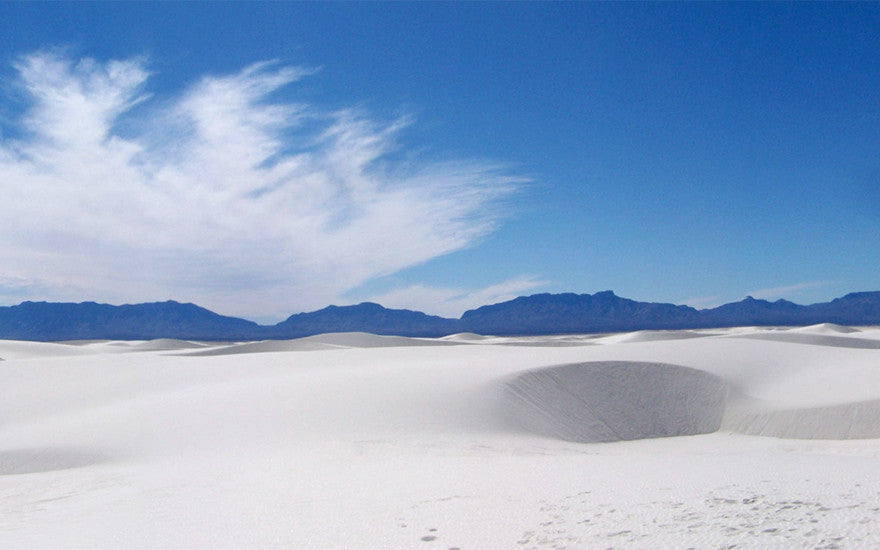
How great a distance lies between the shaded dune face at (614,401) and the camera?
17688 mm

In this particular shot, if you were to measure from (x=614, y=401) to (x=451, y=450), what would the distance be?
32.1 feet

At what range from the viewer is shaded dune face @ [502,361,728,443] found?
58.0ft

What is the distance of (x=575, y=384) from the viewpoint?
20.8m

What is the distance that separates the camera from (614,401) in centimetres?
2050

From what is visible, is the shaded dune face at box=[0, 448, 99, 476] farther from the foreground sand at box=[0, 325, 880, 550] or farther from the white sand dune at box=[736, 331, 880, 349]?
the white sand dune at box=[736, 331, 880, 349]

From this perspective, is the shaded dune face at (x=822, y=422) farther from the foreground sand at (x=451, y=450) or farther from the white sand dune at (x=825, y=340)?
the white sand dune at (x=825, y=340)

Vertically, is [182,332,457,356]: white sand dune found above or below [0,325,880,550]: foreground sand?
above

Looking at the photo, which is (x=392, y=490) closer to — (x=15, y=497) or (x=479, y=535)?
(x=479, y=535)

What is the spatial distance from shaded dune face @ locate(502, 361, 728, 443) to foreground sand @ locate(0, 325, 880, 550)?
74 millimetres

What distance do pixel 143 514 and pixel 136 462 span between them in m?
5.07

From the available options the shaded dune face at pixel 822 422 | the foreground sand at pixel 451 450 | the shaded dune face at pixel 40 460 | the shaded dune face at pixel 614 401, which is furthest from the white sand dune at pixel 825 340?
the shaded dune face at pixel 40 460

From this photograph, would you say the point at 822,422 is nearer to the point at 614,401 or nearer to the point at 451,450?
the point at 614,401

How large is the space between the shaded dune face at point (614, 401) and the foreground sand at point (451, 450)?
0.07 meters

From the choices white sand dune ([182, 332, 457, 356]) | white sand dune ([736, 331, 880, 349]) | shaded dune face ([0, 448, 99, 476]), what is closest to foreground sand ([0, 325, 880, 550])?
shaded dune face ([0, 448, 99, 476])
